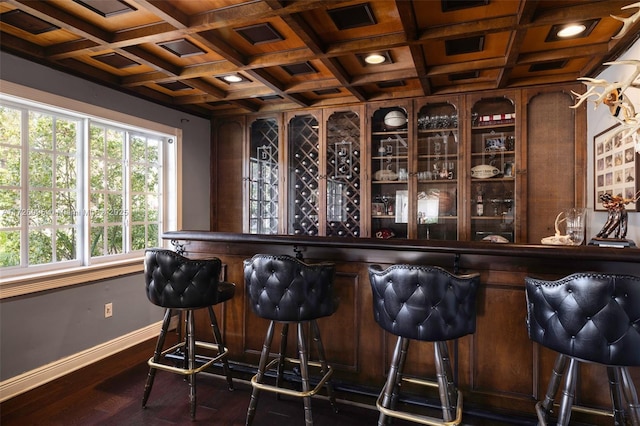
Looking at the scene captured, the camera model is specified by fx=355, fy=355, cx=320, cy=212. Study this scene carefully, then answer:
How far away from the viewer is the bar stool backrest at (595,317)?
4.50ft

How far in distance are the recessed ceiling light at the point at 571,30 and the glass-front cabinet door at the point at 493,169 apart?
1.08 metres

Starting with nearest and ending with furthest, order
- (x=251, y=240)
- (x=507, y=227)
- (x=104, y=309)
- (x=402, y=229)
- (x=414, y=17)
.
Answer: (x=414, y=17) → (x=251, y=240) → (x=104, y=309) → (x=507, y=227) → (x=402, y=229)

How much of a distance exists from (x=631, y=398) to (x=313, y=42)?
2.52 metres

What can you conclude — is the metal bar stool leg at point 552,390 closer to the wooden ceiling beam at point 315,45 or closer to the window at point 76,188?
the wooden ceiling beam at point 315,45

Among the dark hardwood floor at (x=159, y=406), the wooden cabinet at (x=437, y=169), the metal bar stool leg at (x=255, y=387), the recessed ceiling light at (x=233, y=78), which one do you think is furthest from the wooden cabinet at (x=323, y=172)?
the metal bar stool leg at (x=255, y=387)

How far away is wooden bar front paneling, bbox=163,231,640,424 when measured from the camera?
6.01ft

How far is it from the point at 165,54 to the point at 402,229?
9.05 feet

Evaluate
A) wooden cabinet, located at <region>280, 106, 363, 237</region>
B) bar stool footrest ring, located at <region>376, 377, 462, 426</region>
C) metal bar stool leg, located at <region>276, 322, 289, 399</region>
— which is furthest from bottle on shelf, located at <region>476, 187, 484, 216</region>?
metal bar stool leg, located at <region>276, 322, 289, 399</region>

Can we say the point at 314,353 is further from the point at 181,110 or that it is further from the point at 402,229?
the point at 181,110

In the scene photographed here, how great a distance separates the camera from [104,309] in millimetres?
3148

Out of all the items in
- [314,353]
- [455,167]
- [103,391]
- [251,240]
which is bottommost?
[103,391]

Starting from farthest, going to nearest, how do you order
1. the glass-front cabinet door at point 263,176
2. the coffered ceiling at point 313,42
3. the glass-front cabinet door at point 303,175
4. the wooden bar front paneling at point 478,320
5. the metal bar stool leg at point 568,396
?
the glass-front cabinet door at point 263,176
the glass-front cabinet door at point 303,175
the coffered ceiling at point 313,42
the wooden bar front paneling at point 478,320
the metal bar stool leg at point 568,396

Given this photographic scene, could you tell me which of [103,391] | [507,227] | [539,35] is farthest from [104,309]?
[539,35]

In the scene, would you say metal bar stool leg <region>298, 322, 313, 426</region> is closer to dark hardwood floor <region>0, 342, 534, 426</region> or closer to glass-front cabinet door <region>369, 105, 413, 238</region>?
dark hardwood floor <region>0, 342, 534, 426</region>
